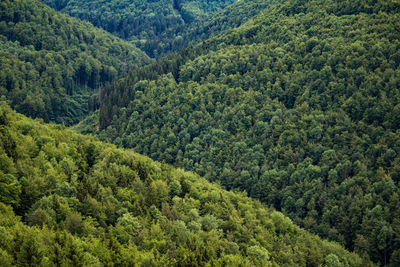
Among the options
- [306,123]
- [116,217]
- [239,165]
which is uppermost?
[306,123]

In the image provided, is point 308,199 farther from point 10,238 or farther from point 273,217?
point 10,238

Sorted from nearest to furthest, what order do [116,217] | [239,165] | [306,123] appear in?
[116,217] → [306,123] → [239,165]

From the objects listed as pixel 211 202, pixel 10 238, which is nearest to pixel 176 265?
pixel 10 238

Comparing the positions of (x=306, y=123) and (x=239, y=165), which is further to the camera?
(x=239, y=165)

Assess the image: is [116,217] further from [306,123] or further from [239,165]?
[306,123]

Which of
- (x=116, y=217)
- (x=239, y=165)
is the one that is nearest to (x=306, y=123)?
(x=239, y=165)

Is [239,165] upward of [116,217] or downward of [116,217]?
downward

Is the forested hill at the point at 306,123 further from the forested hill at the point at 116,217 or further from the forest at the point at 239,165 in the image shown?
the forested hill at the point at 116,217
